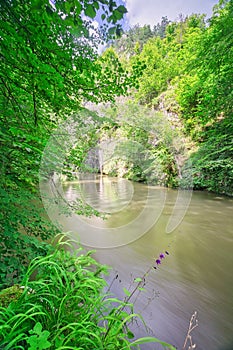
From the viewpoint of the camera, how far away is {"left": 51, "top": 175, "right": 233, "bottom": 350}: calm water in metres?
1.49

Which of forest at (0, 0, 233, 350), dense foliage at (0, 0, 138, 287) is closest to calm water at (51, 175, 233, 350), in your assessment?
forest at (0, 0, 233, 350)

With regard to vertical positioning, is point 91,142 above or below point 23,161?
above

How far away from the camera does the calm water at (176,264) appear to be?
1.49 meters

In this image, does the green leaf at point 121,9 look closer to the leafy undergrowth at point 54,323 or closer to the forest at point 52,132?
the forest at point 52,132

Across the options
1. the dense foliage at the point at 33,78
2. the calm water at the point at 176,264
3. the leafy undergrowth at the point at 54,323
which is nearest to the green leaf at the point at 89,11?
the dense foliage at the point at 33,78

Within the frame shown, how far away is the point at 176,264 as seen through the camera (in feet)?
8.09

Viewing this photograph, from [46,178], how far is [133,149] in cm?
477

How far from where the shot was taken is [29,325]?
715 mm

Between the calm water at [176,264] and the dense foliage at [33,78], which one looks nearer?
the dense foliage at [33,78]

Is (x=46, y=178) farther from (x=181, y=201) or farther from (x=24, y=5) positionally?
(x=181, y=201)

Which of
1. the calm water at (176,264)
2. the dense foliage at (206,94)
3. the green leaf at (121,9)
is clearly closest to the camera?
the green leaf at (121,9)

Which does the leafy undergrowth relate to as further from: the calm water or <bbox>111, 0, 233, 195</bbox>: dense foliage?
<bbox>111, 0, 233, 195</bbox>: dense foliage

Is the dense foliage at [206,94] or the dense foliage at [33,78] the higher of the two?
the dense foliage at [206,94]

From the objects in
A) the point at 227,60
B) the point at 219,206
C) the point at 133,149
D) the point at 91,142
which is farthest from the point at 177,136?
the point at 91,142
